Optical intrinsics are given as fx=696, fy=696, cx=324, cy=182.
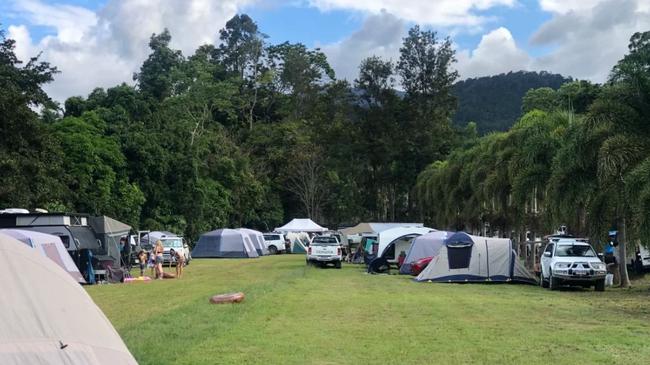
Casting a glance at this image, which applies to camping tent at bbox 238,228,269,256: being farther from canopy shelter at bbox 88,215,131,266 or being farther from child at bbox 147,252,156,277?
canopy shelter at bbox 88,215,131,266

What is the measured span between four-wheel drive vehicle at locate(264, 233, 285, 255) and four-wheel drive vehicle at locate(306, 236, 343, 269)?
21548 mm

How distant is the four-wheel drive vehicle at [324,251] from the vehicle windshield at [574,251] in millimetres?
13000

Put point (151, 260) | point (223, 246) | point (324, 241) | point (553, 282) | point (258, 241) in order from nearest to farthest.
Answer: point (553, 282)
point (151, 260)
point (324, 241)
point (223, 246)
point (258, 241)

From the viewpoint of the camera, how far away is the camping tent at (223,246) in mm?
46625

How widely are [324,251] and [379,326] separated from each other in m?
21.0

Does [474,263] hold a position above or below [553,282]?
above

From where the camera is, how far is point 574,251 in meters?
22.3

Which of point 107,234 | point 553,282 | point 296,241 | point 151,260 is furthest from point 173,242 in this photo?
point 553,282

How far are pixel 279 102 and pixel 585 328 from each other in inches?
2533

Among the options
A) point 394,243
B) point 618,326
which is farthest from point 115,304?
point 394,243

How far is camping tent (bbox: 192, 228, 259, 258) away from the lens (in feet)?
153

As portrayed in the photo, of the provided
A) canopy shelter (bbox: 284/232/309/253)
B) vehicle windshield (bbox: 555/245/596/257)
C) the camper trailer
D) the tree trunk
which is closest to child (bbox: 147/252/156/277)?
the camper trailer

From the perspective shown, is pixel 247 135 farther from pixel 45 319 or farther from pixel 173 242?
pixel 45 319

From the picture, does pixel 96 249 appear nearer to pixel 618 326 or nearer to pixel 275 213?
pixel 618 326
